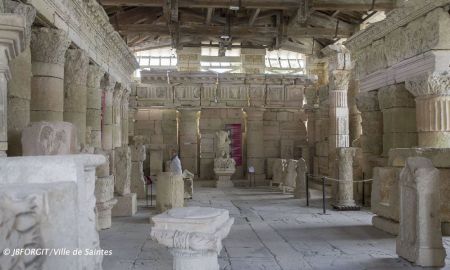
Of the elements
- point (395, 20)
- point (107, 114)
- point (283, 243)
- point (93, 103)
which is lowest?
Result: point (283, 243)

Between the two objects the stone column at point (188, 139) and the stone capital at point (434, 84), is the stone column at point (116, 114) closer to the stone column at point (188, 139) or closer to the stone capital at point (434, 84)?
A: the stone column at point (188, 139)

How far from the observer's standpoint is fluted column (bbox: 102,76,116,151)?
1153 cm

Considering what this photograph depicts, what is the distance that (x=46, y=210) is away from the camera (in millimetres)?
A: 2361

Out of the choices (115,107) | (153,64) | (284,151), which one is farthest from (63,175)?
(153,64)

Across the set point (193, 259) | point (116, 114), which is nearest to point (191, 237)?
point (193, 259)

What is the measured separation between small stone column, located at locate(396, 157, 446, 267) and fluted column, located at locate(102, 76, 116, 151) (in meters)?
8.36

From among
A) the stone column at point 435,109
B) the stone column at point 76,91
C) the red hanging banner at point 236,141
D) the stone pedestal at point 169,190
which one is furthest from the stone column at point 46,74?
the red hanging banner at point 236,141

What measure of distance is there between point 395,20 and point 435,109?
87.7 inches

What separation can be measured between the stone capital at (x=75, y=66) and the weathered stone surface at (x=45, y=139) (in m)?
3.46

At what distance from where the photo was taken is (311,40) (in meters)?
20.2

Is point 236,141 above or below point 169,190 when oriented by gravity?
above

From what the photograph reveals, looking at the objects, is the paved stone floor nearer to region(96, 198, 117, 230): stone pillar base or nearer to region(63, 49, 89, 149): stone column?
region(96, 198, 117, 230): stone pillar base

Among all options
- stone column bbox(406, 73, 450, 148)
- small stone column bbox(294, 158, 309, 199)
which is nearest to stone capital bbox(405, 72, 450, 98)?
stone column bbox(406, 73, 450, 148)

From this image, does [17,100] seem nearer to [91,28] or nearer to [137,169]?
[91,28]
